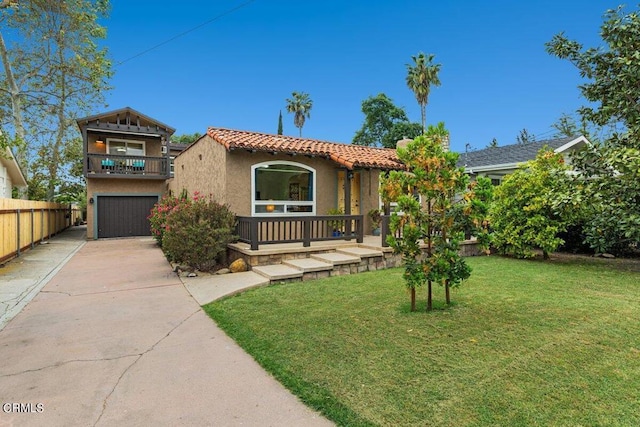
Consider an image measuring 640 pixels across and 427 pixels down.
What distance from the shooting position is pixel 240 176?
9.46 metres

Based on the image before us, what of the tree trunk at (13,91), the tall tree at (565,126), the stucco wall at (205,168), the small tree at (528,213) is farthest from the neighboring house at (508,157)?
the tree trunk at (13,91)

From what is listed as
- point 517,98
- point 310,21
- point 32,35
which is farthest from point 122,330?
point 517,98

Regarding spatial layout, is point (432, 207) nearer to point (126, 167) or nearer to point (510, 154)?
point (510, 154)

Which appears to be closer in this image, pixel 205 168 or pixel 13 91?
pixel 205 168

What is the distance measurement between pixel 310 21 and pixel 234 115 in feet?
76.6

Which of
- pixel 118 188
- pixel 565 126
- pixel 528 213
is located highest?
pixel 565 126

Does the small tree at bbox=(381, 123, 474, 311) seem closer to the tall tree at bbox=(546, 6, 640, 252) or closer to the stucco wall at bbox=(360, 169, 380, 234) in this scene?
the tall tree at bbox=(546, 6, 640, 252)

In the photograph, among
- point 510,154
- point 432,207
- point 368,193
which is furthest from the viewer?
point 510,154

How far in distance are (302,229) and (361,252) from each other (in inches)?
65.4

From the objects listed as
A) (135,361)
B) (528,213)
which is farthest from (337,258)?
(528,213)

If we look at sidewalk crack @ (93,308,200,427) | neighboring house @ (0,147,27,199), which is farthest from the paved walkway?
neighboring house @ (0,147,27,199)

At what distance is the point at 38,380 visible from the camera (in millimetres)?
3143

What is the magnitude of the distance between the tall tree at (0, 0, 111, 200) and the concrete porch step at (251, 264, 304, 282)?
14.0 m

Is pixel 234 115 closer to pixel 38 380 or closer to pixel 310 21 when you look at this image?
pixel 310 21
